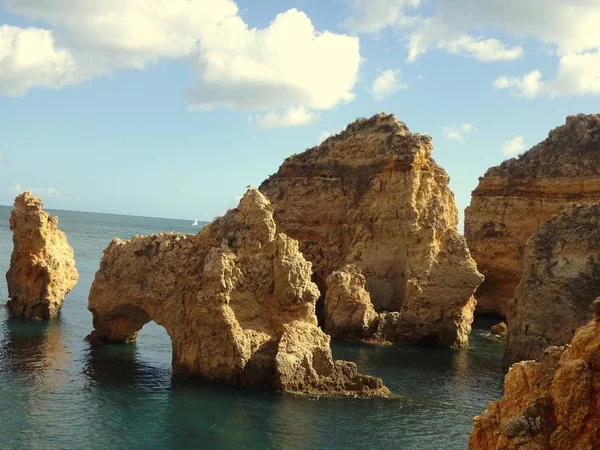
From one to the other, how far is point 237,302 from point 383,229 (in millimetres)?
22051

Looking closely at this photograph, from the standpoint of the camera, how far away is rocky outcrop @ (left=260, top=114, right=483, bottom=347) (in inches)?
1641

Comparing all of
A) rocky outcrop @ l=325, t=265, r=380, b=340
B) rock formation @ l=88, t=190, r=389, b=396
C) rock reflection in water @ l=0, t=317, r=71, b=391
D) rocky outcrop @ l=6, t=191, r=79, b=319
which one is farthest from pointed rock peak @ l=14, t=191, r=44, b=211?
rocky outcrop @ l=325, t=265, r=380, b=340

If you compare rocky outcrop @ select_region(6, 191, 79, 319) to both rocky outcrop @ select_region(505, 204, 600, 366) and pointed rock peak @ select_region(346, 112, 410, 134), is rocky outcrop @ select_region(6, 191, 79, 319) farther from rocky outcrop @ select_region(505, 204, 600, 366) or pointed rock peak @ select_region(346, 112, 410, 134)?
rocky outcrop @ select_region(505, 204, 600, 366)

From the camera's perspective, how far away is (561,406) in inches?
452

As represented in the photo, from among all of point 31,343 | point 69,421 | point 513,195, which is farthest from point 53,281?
point 513,195

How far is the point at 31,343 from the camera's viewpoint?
34562 mm

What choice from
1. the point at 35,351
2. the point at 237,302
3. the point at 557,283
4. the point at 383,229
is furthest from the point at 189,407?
the point at 383,229

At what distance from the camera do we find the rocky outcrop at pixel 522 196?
2058 inches

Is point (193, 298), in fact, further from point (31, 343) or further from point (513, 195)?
point (513, 195)

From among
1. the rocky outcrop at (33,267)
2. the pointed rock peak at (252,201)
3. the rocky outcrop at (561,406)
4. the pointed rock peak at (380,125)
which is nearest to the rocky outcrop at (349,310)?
the pointed rock peak at (252,201)

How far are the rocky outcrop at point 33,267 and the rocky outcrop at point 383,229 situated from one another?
57.4 ft

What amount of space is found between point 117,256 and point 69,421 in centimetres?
1128

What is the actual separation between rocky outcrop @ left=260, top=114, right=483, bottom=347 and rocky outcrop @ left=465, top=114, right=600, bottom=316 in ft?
19.4

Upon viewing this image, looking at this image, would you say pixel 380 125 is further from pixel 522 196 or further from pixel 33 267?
pixel 33 267
